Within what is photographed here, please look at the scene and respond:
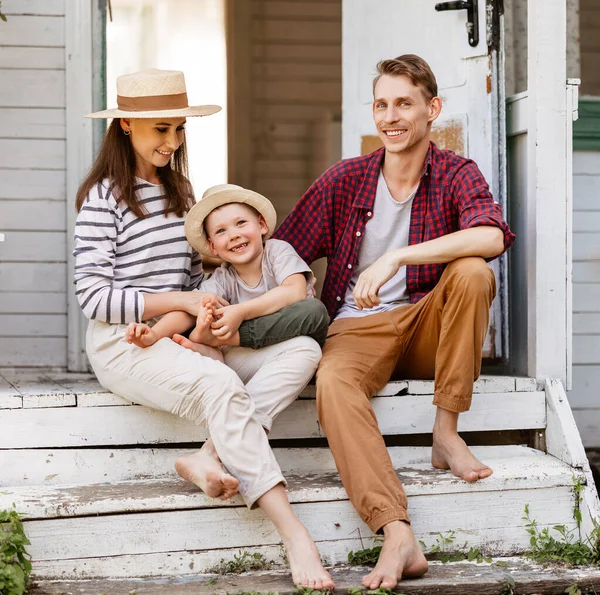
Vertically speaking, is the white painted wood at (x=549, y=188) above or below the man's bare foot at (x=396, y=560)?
above

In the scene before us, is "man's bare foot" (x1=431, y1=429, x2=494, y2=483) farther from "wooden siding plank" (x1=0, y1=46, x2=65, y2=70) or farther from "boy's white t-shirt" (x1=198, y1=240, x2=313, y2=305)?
"wooden siding plank" (x1=0, y1=46, x2=65, y2=70)

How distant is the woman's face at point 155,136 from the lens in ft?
9.21

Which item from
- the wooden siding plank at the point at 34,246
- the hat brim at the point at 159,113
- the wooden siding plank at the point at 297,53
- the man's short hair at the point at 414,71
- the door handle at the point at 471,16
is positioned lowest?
the wooden siding plank at the point at 34,246

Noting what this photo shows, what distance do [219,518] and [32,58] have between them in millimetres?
2181

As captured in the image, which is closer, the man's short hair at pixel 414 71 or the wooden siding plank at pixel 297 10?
the man's short hair at pixel 414 71

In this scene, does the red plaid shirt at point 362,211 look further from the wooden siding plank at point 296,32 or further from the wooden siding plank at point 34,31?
the wooden siding plank at point 296,32

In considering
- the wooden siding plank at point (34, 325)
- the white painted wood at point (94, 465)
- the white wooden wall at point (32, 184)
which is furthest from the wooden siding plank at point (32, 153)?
the white painted wood at point (94, 465)

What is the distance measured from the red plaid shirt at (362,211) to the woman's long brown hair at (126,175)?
1.32 ft

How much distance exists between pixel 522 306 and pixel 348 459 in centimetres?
121

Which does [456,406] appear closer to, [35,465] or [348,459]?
[348,459]

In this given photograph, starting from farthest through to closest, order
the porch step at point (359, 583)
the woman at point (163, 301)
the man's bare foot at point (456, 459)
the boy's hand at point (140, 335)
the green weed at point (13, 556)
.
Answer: the man's bare foot at point (456, 459), the boy's hand at point (140, 335), the woman at point (163, 301), the porch step at point (359, 583), the green weed at point (13, 556)

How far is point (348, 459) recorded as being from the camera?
246 cm

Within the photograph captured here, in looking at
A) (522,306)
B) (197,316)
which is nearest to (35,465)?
(197,316)

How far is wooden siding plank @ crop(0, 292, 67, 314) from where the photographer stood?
3.73 m
